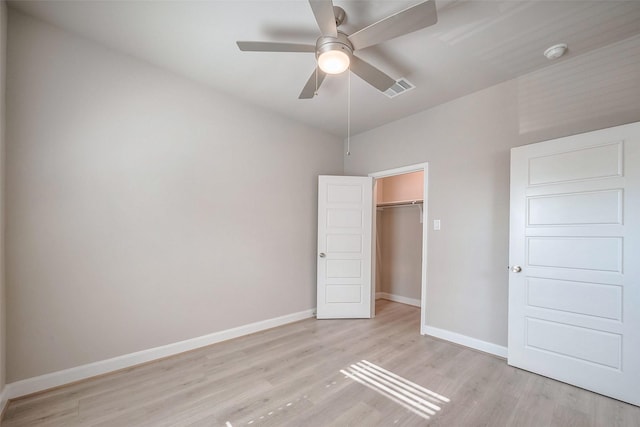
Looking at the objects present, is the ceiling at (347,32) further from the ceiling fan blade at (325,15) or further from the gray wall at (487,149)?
the ceiling fan blade at (325,15)

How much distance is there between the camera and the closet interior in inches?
180

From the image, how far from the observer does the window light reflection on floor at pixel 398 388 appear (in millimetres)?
1946

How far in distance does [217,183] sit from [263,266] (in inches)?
45.9

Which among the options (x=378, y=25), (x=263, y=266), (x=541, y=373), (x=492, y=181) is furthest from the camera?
(x=263, y=266)

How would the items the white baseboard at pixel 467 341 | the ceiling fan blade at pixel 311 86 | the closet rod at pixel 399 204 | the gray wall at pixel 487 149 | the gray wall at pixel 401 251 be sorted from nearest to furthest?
the ceiling fan blade at pixel 311 86 → the gray wall at pixel 487 149 → the white baseboard at pixel 467 341 → the closet rod at pixel 399 204 → the gray wall at pixel 401 251

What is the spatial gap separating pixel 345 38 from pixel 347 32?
409 millimetres

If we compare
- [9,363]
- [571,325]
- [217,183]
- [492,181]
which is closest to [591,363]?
[571,325]

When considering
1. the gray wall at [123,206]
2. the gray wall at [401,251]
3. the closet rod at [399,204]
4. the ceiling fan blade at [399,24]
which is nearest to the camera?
the ceiling fan blade at [399,24]

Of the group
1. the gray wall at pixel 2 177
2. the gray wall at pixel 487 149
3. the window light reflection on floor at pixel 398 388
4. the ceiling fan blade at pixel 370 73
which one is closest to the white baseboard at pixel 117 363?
the gray wall at pixel 2 177

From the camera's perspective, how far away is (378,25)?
1629mm

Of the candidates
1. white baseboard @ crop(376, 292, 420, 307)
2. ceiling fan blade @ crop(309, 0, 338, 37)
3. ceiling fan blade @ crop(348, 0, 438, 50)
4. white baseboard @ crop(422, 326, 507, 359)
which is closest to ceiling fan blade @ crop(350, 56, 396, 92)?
ceiling fan blade @ crop(348, 0, 438, 50)

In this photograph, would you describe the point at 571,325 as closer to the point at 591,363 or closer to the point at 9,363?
the point at 591,363

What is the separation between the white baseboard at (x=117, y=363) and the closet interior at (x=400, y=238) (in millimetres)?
2391

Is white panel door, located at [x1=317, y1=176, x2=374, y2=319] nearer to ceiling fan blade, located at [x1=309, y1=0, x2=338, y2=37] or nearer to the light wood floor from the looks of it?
the light wood floor
